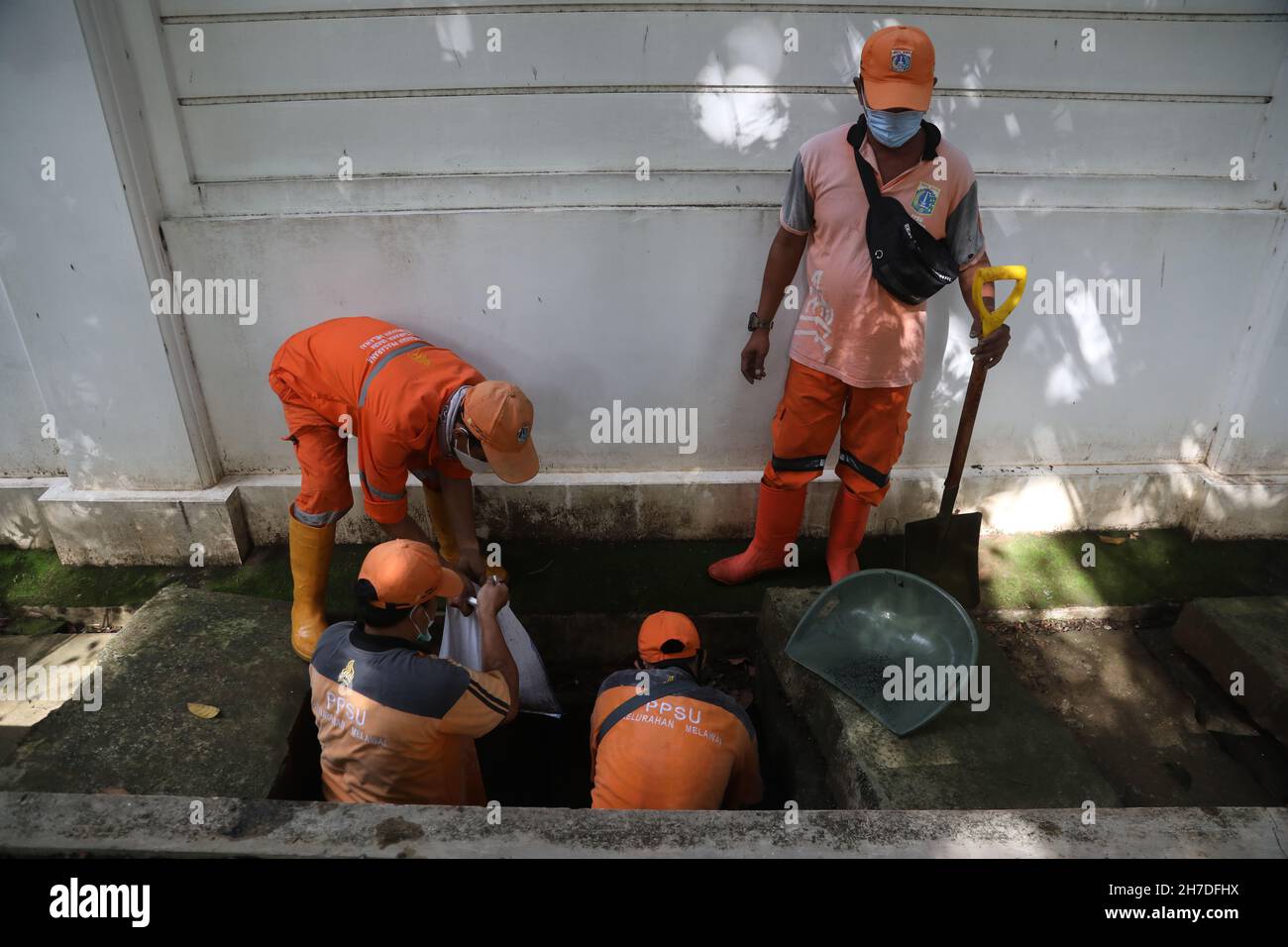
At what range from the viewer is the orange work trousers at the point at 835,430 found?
3.52 meters

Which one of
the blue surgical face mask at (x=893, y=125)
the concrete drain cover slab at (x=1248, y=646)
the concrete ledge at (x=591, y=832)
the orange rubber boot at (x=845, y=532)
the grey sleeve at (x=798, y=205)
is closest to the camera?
the concrete ledge at (x=591, y=832)

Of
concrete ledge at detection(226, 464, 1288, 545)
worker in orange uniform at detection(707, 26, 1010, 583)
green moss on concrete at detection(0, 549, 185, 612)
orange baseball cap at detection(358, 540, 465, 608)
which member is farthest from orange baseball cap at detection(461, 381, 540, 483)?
green moss on concrete at detection(0, 549, 185, 612)

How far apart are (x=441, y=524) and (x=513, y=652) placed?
864 millimetres

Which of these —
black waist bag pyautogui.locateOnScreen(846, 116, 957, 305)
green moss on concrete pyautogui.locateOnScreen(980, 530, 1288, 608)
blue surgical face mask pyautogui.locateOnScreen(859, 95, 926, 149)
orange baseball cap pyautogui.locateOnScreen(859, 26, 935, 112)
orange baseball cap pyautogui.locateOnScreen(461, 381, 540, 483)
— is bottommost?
green moss on concrete pyautogui.locateOnScreen(980, 530, 1288, 608)

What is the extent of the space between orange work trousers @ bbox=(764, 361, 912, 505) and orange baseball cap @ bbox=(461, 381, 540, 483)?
1251 mm

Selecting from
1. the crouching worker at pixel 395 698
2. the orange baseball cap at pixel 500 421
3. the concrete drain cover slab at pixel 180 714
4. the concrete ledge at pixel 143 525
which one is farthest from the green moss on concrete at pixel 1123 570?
the concrete ledge at pixel 143 525

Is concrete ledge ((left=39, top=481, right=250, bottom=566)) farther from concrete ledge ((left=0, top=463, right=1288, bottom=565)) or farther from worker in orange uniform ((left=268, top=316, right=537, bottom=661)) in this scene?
worker in orange uniform ((left=268, top=316, right=537, bottom=661))

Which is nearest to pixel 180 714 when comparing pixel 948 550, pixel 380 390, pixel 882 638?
pixel 380 390

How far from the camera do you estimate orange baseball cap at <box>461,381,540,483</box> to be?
9.80 feet

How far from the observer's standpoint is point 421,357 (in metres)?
3.22

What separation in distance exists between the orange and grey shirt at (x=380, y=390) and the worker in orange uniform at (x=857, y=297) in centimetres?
147

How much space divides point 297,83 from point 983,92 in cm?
312

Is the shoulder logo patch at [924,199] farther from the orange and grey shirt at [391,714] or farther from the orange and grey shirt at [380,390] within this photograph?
the orange and grey shirt at [391,714]
